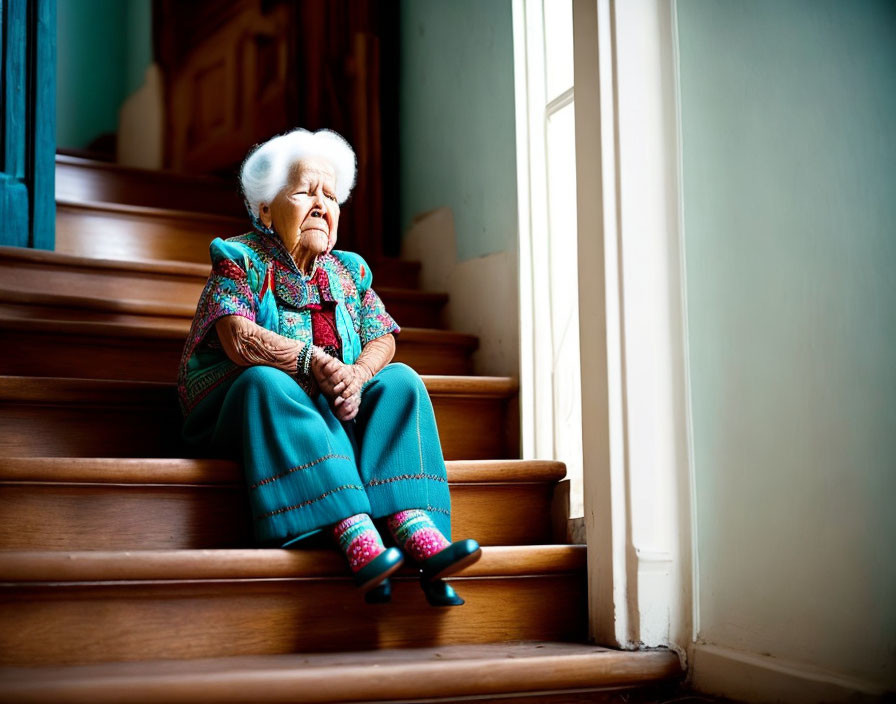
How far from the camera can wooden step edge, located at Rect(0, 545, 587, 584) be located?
1442 millimetres

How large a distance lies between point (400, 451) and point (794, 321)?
703 mm

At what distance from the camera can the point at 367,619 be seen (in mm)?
1621

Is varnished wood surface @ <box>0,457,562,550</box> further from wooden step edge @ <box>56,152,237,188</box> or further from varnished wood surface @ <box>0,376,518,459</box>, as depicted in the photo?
wooden step edge @ <box>56,152,237,188</box>

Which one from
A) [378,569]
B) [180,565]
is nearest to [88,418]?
A: [180,565]

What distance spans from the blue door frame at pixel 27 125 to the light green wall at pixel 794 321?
1.73 meters

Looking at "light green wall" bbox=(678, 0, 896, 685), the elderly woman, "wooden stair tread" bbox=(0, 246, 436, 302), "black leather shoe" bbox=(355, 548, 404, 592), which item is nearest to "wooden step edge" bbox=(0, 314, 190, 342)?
"wooden stair tread" bbox=(0, 246, 436, 302)

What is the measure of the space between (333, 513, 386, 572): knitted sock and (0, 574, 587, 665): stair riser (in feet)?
0.27

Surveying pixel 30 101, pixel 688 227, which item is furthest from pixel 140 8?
pixel 688 227

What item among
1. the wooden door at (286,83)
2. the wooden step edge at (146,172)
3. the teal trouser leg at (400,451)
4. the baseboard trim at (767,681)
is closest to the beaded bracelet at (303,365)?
the teal trouser leg at (400,451)

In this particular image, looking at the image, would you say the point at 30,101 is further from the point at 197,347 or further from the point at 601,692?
the point at 601,692

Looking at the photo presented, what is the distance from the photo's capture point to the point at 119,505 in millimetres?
1687

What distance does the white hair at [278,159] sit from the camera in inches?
77.1

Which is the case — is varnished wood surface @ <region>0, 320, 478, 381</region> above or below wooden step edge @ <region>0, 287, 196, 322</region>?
below

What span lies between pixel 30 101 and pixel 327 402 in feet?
4.73
